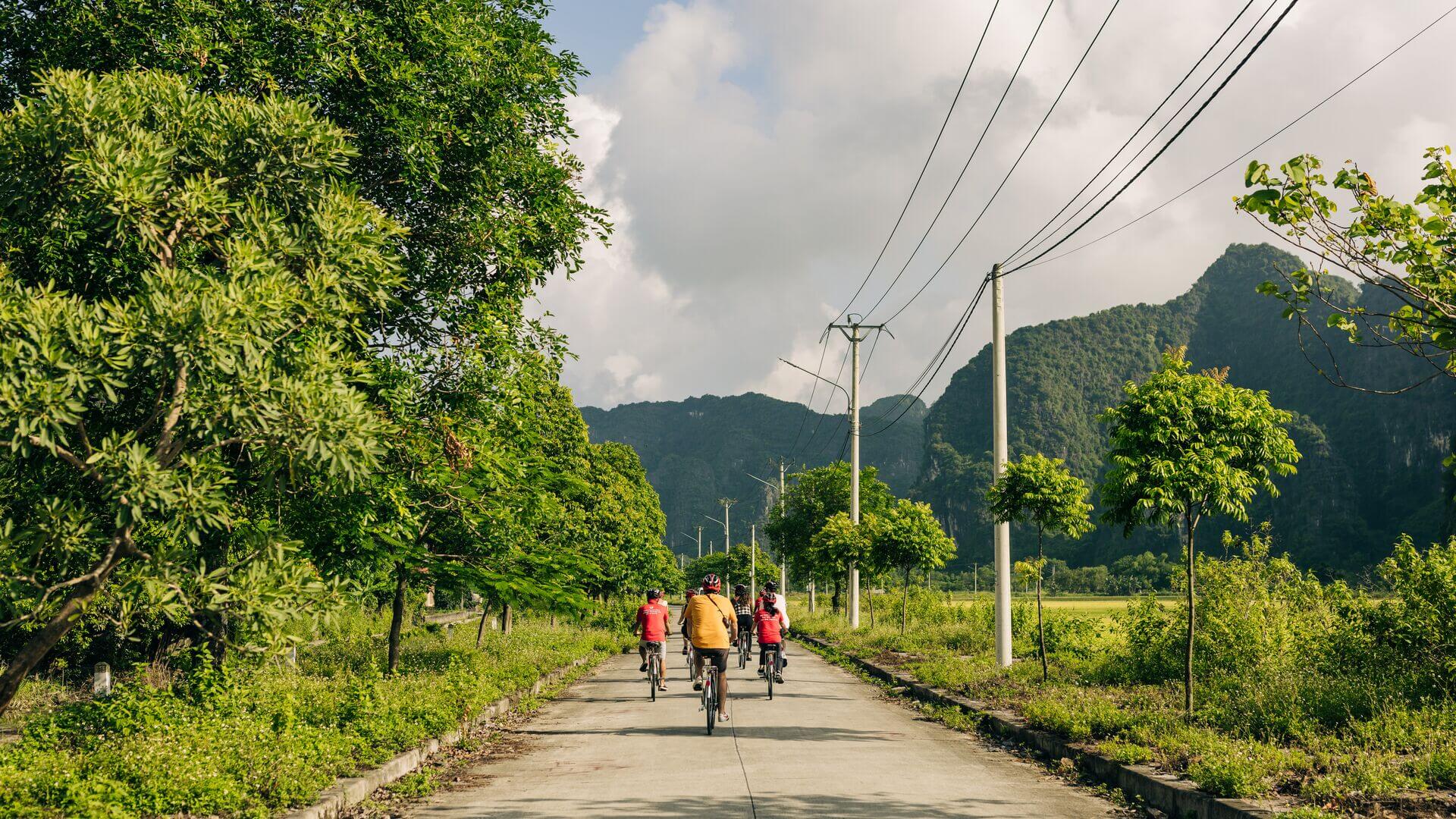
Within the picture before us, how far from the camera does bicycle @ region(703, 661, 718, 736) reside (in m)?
12.5

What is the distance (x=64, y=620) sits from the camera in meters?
6.39

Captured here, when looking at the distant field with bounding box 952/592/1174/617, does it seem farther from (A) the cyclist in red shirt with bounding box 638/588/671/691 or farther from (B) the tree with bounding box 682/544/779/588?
(B) the tree with bounding box 682/544/779/588

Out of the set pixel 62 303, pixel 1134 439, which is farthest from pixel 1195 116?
pixel 62 303

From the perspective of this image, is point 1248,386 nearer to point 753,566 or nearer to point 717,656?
point 753,566

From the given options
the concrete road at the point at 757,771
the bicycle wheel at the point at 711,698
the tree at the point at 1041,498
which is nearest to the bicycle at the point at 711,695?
the bicycle wheel at the point at 711,698

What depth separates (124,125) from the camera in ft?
21.4

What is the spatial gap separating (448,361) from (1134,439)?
7.95 meters

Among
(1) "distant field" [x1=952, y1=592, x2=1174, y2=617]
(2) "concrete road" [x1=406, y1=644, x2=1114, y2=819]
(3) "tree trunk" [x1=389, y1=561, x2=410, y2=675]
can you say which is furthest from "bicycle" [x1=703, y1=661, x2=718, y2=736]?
(1) "distant field" [x1=952, y1=592, x2=1174, y2=617]

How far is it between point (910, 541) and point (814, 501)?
29.4 meters

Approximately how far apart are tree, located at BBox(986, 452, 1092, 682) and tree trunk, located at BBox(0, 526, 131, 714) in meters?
13.0

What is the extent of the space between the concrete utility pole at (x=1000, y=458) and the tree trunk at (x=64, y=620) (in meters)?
12.7

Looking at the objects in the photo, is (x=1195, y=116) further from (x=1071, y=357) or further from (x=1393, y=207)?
(x=1071, y=357)

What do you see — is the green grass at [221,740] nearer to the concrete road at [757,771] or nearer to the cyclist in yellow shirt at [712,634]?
the concrete road at [757,771]

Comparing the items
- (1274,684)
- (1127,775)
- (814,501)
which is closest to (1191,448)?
(1274,684)
